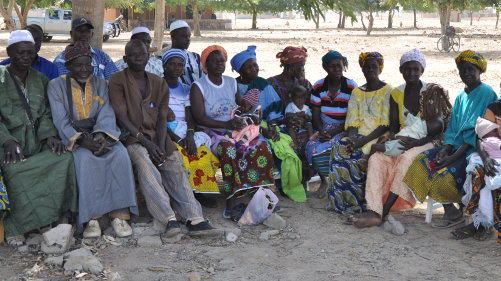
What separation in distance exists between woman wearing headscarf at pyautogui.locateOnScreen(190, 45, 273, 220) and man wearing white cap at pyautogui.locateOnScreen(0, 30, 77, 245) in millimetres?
1346

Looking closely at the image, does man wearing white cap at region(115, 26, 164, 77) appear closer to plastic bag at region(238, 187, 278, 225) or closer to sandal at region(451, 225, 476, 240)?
plastic bag at region(238, 187, 278, 225)

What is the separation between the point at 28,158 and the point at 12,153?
5.0 inches

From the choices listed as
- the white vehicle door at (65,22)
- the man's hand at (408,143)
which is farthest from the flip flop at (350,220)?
the white vehicle door at (65,22)

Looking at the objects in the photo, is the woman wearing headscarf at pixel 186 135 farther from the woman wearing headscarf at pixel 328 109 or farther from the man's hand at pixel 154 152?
the woman wearing headscarf at pixel 328 109

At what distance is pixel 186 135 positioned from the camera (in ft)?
18.6

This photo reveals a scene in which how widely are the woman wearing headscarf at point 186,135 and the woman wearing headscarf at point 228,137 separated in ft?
0.30

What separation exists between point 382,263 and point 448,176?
3.50 feet

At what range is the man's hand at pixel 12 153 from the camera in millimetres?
4773

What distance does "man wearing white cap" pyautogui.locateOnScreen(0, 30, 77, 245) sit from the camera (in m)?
4.80

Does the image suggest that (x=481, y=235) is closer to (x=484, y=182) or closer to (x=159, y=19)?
(x=484, y=182)

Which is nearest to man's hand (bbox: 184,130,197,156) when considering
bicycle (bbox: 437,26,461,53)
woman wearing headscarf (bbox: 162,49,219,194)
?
woman wearing headscarf (bbox: 162,49,219,194)

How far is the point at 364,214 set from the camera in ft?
18.0

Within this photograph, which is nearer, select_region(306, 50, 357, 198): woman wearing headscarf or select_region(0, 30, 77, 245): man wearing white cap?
select_region(0, 30, 77, 245): man wearing white cap

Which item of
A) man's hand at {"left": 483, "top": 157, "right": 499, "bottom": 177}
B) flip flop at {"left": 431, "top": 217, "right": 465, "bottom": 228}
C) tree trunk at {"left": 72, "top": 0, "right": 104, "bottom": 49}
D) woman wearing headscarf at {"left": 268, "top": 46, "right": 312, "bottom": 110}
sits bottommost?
flip flop at {"left": 431, "top": 217, "right": 465, "bottom": 228}
